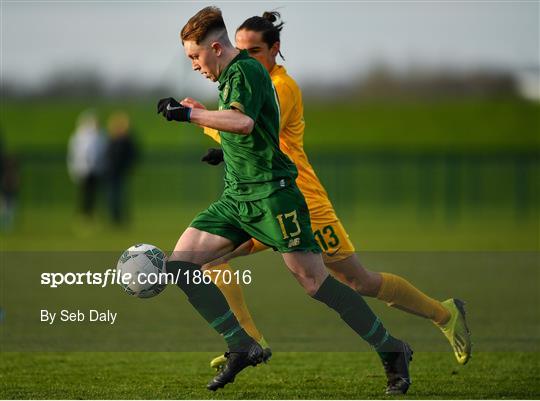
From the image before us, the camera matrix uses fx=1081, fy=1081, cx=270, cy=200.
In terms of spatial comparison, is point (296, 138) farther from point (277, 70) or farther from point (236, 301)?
point (236, 301)

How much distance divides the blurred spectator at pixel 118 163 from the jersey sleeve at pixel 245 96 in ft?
52.6

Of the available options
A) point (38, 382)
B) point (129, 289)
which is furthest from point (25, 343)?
point (129, 289)

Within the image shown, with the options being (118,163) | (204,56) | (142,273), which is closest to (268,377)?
(142,273)

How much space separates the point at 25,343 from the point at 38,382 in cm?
157

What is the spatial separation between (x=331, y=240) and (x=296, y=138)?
698 mm

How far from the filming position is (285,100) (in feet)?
22.3

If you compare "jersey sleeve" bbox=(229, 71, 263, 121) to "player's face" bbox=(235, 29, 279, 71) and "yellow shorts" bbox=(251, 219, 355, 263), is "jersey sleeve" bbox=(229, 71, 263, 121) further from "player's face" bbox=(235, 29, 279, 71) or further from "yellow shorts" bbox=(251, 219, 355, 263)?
"yellow shorts" bbox=(251, 219, 355, 263)

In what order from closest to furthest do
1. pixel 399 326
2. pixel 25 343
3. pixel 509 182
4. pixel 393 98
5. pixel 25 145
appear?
1. pixel 25 343
2. pixel 399 326
3. pixel 509 182
4. pixel 25 145
5. pixel 393 98

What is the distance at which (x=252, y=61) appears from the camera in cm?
611

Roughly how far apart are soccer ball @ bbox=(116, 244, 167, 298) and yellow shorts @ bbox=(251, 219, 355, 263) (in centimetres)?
99

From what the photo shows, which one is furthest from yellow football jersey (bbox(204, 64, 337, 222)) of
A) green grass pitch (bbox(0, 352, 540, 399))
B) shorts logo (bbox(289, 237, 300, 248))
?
green grass pitch (bbox(0, 352, 540, 399))

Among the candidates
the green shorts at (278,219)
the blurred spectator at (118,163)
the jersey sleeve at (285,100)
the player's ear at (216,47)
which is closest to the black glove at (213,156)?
the jersey sleeve at (285,100)

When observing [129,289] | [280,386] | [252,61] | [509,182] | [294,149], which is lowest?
[509,182]

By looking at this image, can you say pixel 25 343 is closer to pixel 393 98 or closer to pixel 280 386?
pixel 280 386
